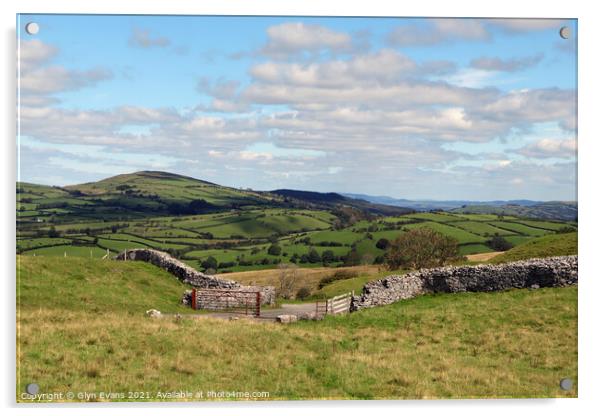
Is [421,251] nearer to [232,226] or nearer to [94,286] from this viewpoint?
[232,226]

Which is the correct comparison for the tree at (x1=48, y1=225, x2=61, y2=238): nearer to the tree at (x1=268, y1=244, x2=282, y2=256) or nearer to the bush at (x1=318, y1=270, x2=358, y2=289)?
the bush at (x1=318, y1=270, x2=358, y2=289)

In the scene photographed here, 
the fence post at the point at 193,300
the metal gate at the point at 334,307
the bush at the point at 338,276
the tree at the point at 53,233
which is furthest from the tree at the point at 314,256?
the tree at the point at 53,233

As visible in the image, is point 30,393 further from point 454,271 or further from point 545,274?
point 545,274

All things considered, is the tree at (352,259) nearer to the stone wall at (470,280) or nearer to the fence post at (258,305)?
the stone wall at (470,280)

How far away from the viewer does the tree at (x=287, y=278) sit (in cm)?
3306

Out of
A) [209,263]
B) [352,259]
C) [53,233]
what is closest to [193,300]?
[53,233]

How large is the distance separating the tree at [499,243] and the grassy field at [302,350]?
2223 centimetres

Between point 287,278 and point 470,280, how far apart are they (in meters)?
15.2

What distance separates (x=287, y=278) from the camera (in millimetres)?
34750

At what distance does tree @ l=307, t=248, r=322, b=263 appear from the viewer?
3980 cm

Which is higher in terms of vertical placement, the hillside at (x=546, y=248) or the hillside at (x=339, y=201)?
the hillside at (x=339, y=201)

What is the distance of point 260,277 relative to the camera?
110 feet

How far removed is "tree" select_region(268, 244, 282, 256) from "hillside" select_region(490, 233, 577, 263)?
16.7m

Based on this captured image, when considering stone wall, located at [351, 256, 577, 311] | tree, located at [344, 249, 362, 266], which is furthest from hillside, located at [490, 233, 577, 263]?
tree, located at [344, 249, 362, 266]
